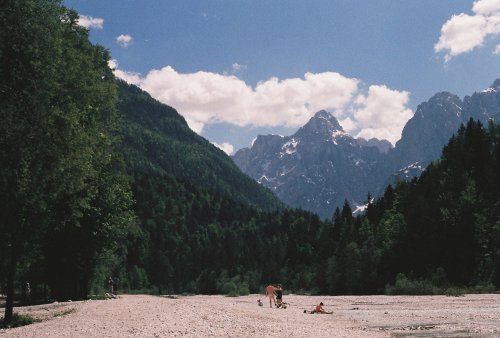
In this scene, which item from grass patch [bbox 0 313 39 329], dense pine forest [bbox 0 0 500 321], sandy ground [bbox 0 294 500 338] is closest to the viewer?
sandy ground [bbox 0 294 500 338]

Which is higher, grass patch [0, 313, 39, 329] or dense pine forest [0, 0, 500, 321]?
dense pine forest [0, 0, 500, 321]

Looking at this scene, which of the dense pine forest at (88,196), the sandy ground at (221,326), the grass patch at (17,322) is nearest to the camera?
the sandy ground at (221,326)

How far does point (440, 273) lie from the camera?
74.4m

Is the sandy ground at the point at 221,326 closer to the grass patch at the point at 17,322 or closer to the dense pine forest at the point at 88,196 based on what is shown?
the grass patch at the point at 17,322

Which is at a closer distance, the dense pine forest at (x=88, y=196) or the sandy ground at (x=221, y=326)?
the sandy ground at (x=221, y=326)

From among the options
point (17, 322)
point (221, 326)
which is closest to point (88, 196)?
point (17, 322)

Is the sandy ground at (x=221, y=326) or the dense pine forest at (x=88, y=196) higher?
the dense pine forest at (x=88, y=196)

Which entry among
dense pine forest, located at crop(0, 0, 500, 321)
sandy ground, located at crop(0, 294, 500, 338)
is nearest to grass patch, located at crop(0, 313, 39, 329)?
dense pine forest, located at crop(0, 0, 500, 321)

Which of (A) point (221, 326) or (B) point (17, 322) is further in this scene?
(B) point (17, 322)

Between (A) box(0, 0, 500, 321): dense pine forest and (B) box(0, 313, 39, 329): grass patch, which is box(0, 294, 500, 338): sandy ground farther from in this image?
A: (A) box(0, 0, 500, 321): dense pine forest

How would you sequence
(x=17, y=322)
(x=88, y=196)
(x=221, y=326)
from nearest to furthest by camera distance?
(x=221, y=326)
(x=17, y=322)
(x=88, y=196)

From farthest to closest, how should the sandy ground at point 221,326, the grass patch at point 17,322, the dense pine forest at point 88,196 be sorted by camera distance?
1. the grass patch at point 17,322
2. the dense pine forest at point 88,196
3. the sandy ground at point 221,326

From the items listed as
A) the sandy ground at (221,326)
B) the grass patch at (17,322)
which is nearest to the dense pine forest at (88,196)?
the grass patch at (17,322)

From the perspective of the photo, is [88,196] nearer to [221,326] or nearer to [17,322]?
[17,322]
